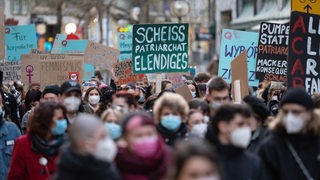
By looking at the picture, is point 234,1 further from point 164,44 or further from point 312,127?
point 312,127

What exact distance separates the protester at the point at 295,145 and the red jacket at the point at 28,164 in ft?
6.00

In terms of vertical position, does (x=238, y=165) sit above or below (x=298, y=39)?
below

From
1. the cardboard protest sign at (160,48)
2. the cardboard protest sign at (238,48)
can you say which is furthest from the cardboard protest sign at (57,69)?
the cardboard protest sign at (238,48)

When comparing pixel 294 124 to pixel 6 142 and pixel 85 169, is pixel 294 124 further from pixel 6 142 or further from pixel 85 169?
pixel 6 142

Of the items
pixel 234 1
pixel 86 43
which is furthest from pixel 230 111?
pixel 234 1

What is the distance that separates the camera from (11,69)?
689 inches

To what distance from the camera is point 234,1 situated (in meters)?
45.7

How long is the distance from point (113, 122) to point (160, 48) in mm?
6030

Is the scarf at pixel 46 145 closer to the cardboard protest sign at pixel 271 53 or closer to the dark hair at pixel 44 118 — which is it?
the dark hair at pixel 44 118

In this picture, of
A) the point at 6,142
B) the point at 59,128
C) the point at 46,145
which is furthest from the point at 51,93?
the point at 59,128

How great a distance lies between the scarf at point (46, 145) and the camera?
822cm

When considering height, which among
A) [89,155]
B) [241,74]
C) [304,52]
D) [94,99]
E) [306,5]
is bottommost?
[94,99]

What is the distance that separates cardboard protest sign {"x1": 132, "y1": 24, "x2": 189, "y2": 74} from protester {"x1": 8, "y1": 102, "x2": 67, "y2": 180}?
5444 mm

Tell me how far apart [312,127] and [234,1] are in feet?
126
